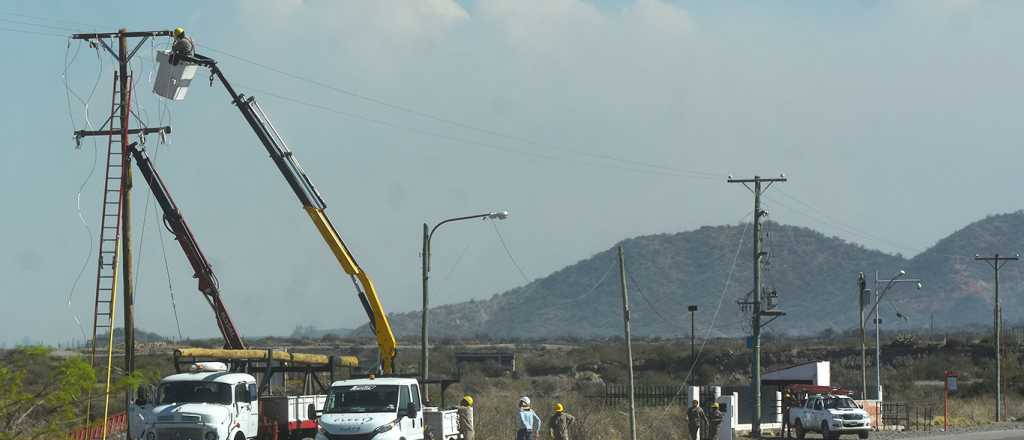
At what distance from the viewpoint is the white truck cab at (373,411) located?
29.2 m

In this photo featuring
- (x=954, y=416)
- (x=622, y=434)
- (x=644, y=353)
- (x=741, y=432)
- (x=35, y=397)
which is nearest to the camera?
(x=35, y=397)

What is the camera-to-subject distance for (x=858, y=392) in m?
80.2

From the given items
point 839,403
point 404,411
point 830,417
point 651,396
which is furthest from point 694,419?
point 651,396

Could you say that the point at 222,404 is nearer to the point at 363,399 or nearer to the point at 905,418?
the point at 363,399

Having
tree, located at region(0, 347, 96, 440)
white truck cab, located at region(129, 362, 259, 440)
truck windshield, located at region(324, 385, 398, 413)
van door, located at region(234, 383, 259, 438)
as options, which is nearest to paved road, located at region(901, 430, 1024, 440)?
truck windshield, located at region(324, 385, 398, 413)

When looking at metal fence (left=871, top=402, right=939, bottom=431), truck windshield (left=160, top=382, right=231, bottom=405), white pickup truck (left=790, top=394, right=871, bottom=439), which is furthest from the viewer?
metal fence (left=871, top=402, right=939, bottom=431)

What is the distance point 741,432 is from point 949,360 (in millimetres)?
61439

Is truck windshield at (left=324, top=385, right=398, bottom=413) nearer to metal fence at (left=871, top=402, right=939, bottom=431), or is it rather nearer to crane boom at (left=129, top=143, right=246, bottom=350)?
crane boom at (left=129, top=143, right=246, bottom=350)

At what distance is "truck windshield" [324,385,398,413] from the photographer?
29812 mm

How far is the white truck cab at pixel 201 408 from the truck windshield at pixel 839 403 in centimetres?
2368

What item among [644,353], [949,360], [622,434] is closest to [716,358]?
[644,353]

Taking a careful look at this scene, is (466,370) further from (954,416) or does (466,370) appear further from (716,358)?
(954,416)

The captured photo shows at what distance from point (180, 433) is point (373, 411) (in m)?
4.25

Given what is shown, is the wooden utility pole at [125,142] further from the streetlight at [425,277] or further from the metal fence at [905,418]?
the metal fence at [905,418]
